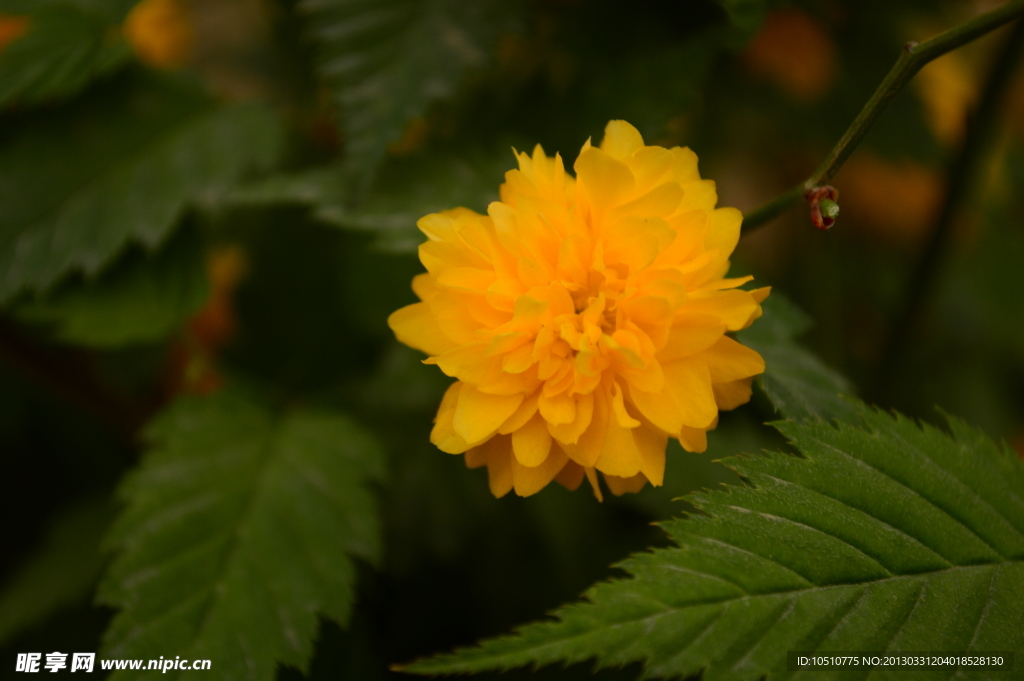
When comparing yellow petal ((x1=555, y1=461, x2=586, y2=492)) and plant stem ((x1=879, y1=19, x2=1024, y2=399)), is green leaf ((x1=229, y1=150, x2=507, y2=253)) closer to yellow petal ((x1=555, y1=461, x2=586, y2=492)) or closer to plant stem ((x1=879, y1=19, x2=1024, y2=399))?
yellow petal ((x1=555, y1=461, x2=586, y2=492))

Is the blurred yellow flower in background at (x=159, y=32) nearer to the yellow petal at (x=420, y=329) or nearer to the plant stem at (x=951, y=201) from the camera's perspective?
the yellow petal at (x=420, y=329)

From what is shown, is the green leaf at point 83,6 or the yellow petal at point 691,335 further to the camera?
→ the green leaf at point 83,6

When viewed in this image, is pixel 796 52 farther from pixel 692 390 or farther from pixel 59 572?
pixel 59 572

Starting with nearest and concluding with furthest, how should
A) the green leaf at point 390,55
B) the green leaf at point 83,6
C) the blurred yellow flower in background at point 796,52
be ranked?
the green leaf at point 390,55
the green leaf at point 83,6
the blurred yellow flower in background at point 796,52

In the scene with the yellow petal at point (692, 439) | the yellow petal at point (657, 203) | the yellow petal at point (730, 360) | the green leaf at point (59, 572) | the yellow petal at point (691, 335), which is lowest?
the green leaf at point (59, 572)

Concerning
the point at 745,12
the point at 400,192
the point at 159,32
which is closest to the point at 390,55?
the point at 400,192

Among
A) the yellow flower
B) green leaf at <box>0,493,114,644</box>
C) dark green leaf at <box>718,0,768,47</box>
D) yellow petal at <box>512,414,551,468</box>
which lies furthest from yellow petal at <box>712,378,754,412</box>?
green leaf at <box>0,493,114,644</box>

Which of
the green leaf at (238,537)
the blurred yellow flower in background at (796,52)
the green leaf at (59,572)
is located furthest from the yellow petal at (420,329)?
the blurred yellow flower in background at (796,52)
